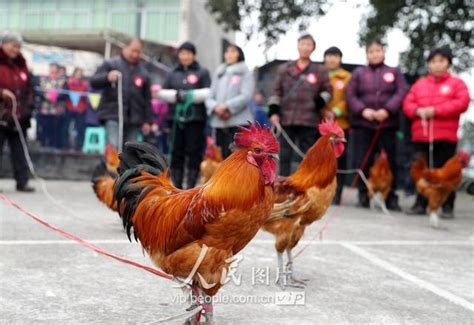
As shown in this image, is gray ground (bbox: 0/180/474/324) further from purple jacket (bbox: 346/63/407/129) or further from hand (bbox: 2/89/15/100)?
purple jacket (bbox: 346/63/407/129)

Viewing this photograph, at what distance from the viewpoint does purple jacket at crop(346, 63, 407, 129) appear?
712 cm

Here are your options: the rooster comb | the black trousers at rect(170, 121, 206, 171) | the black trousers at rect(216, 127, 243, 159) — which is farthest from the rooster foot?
the black trousers at rect(170, 121, 206, 171)

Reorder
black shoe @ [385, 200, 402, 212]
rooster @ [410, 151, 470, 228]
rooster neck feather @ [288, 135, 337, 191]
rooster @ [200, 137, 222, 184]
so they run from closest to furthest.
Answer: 1. rooster neck feather @ [288, 135, 337, 191]
2. rooster @ [410, 151, 470, 228]
3. black shoe @ [385, 200, 402, 212]
4. rooster @ [200, 137, 222, 184]

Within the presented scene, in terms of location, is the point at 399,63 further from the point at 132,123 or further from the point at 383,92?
the point at 132,123

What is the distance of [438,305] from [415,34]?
37.8 feet

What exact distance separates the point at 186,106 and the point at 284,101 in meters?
1.28

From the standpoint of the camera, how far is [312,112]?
6805 millimetres

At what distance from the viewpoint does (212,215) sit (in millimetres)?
2379

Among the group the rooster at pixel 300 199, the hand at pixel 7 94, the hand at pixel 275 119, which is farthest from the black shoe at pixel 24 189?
the rooster at pixel 300 199

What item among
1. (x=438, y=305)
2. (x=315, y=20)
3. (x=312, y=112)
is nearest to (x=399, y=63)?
(x=315, y=20)

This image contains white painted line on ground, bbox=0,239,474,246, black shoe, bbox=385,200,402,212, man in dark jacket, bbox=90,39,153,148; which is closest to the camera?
white painted line on ground, bbox=0,239,474,246

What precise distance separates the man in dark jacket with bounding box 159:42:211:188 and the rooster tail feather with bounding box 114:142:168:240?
400 cm

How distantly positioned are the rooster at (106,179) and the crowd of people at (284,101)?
2.83ft

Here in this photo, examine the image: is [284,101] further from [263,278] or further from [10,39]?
[263,278]
